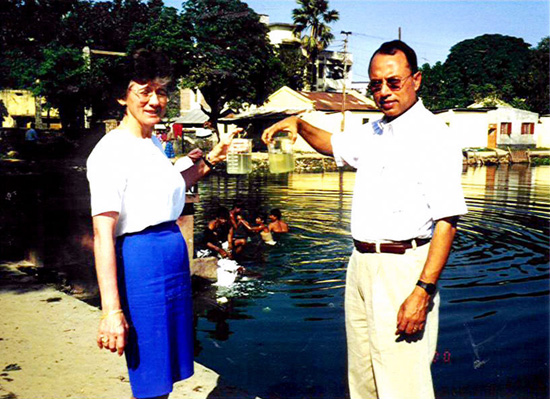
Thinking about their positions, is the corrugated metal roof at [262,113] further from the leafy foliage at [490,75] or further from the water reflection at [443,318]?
the water reflection at [443,318]

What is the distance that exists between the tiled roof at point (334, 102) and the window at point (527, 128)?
1536cm

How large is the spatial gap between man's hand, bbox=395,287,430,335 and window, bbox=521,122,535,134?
53.7m

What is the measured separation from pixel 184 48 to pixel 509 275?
33.4 m

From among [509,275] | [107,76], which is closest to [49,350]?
[107,76]

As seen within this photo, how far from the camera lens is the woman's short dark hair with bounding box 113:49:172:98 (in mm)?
2873

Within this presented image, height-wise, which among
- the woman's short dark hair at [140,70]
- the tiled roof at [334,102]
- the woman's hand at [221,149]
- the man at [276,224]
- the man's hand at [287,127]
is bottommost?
the man at [276,224]

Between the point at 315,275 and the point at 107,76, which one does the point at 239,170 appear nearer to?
the point at 107,76

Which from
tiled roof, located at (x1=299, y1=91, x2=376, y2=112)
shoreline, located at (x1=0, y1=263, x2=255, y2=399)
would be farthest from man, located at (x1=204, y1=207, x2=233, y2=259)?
tiled roof, located at (x1=299, y1=91, x2=376, y2=112)

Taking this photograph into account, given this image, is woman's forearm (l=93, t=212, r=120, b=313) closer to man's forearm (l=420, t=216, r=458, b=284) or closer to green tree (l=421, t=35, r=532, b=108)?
man's forearm (l=420, t=216, r=458, b=284)

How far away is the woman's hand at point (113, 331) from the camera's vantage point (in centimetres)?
261

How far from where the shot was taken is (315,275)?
31.2ft

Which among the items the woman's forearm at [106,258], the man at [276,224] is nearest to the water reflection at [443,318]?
the man at [276,224]

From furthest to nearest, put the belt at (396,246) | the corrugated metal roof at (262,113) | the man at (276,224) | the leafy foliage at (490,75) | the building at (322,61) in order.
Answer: the building at (322,61)
the leafy foliage at (490,75)
the corrugated metal roof at (262,113)
the man at (276,224)
the belt at (396,246)

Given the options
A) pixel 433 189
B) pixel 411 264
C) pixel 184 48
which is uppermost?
pixel 184 48
